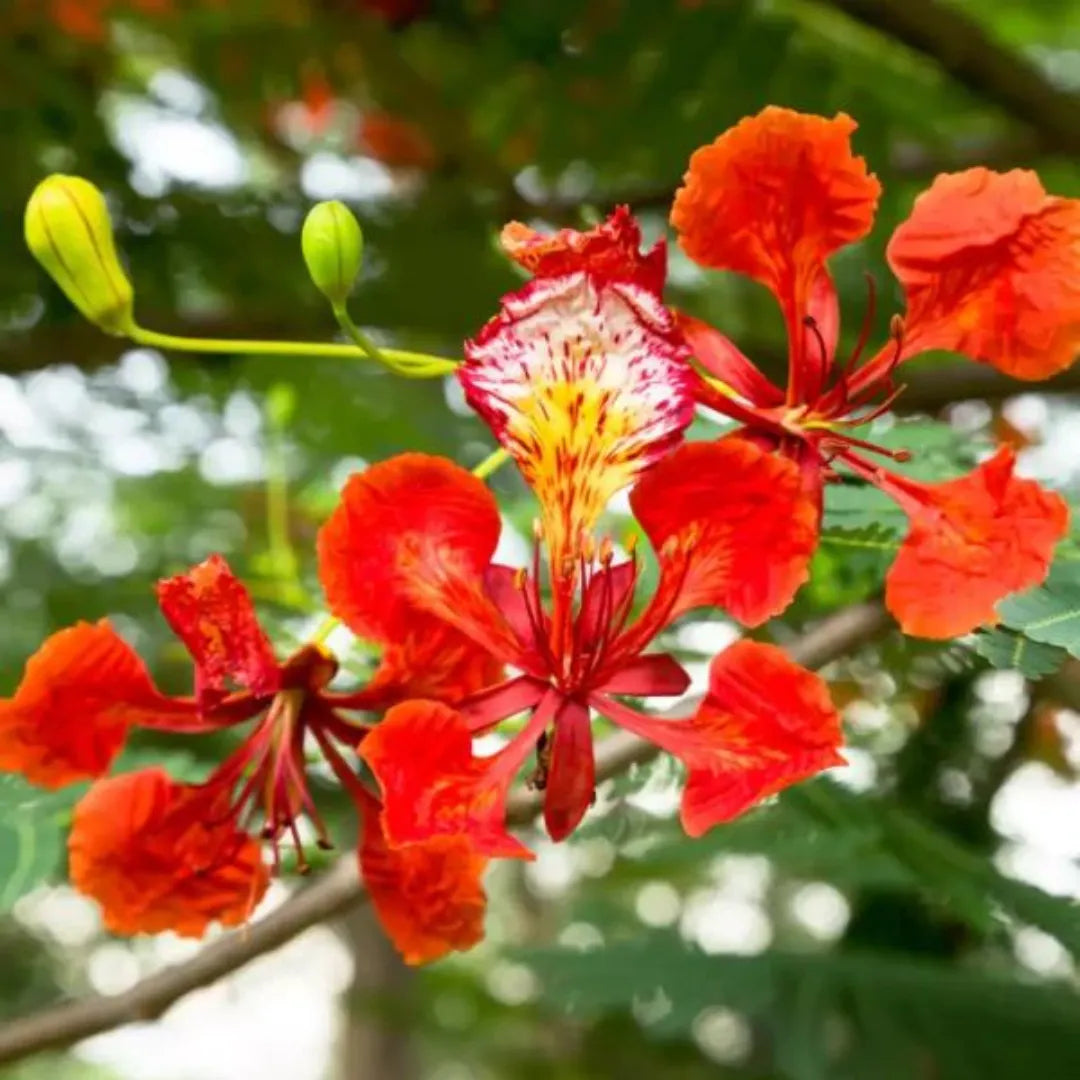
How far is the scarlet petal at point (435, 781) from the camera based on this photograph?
1.88ft

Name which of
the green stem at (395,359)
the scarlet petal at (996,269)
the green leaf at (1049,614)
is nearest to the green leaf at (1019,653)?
the green leaf at (1049,614)

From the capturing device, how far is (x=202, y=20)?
1824 mm

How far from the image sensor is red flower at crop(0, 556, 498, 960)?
68cm

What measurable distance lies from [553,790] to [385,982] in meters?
2.03

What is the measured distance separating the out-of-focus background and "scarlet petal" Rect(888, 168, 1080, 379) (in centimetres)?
34

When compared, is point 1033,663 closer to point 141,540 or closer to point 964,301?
point 964,301

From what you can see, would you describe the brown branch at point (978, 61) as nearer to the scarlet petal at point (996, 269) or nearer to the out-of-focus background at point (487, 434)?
the out-of-focus background at point (487, 434)

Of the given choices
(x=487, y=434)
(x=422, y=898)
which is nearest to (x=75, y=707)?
(x=422, y=898)

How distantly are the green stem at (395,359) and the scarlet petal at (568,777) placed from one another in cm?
15

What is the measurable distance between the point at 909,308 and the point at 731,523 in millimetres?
140

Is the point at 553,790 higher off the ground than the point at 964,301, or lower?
lower

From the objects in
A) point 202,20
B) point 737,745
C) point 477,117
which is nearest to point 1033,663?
point 737,745

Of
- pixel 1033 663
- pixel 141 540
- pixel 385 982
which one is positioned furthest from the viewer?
pixel 385 982

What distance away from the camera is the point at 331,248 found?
2.11 ft
